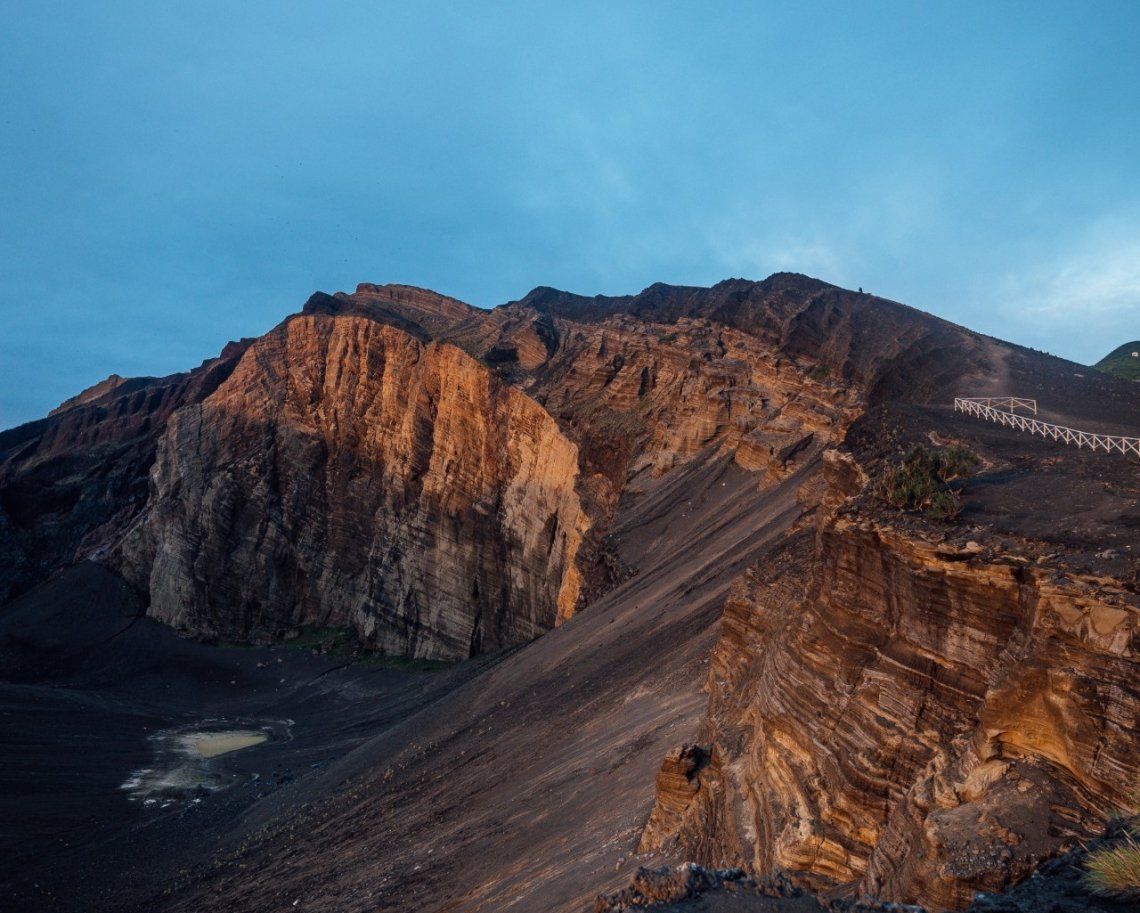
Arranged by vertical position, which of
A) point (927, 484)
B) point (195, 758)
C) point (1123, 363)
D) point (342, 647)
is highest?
point (1123, 363)

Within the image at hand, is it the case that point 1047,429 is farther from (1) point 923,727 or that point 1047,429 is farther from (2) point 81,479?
(2) point 81,479

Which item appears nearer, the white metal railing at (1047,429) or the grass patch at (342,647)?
the white metal railing at (1047,429)

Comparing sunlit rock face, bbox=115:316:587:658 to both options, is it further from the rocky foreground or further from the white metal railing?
the white metal railing

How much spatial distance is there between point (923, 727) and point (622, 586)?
89.8 feet

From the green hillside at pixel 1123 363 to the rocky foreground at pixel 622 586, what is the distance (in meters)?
11.8

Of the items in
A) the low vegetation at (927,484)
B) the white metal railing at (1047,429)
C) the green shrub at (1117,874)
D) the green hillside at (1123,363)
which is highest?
the green hillside at (1123,363)

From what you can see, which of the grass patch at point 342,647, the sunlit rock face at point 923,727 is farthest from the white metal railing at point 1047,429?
the grass patch at point 342,647

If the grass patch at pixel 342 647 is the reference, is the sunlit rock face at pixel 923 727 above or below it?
→ above

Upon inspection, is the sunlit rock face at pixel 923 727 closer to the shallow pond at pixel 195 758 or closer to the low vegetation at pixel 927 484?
the low vegetation at pixel 927 484

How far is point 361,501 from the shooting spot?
202 ft

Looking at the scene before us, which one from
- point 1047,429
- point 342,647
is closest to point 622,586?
point 1047,429

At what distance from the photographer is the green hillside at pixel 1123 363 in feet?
159

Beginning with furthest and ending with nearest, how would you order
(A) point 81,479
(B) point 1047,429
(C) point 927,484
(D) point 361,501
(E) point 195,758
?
(A) point 81,479, (D) point 361,501, (E) point 195,758, (B) point 1047,429, (C) point 927,484

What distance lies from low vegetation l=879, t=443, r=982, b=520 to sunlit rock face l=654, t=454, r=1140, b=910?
536 mm
